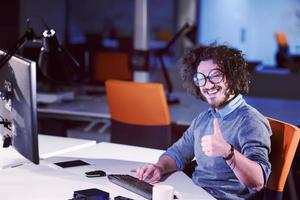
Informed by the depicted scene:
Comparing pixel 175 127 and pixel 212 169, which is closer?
pixel 212 169

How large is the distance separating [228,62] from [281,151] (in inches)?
17.0

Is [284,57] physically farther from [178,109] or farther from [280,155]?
[280,155]

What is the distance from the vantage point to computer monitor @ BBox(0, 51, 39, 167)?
1878 millimetres

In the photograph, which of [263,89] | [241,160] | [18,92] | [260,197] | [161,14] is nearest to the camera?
[241,160]

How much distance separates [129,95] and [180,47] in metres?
5.09

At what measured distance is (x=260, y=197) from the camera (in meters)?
2.12

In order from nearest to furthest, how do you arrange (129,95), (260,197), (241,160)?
(241,160)
(260,197)
(129,95)

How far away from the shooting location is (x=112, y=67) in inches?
214

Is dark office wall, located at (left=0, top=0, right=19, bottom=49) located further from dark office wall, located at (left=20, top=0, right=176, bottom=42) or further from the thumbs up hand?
the thumbs up hand

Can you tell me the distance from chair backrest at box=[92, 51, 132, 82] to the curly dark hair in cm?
317

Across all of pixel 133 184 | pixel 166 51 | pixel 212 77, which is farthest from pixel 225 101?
pixel 166 51

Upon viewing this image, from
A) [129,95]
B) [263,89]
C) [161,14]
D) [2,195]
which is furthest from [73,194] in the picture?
[161,14]

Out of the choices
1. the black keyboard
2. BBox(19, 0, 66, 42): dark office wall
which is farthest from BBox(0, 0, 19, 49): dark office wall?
the black keyboard

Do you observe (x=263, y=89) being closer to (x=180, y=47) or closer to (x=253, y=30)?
(x=180, y=47)
